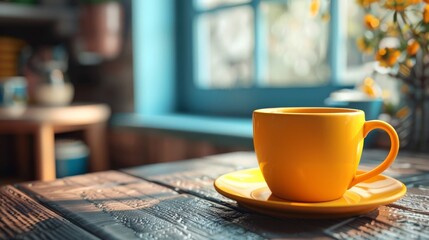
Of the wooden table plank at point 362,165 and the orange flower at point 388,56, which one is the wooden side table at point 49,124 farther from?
the orange flower at point 388,56

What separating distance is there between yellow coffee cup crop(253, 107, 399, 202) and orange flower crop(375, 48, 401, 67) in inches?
16.9

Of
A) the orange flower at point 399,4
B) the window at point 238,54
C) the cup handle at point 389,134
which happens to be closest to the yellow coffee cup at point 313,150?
the cup handle at point 389,134

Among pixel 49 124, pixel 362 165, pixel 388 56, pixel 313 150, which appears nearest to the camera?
pixel 313 150

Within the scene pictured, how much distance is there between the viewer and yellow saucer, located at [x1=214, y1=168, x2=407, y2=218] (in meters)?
0.42

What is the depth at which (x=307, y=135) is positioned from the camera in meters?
0.44

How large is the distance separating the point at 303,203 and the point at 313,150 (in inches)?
2.1

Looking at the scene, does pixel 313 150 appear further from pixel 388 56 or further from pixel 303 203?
pixel 388 56

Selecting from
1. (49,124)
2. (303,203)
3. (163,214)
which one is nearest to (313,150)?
(303,203)

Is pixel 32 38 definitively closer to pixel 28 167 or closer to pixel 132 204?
pixel 28 167

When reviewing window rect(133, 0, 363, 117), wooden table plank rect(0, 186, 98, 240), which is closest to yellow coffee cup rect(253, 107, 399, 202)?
wooden table plank rect(0, 186, 98, 240)

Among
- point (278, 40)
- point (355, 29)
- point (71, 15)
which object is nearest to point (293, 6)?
point (278, 40)

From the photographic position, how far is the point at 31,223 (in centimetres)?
44

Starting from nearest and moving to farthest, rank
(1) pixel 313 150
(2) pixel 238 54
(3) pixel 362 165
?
(1) pixel 313 150, (3) pixel 362 165, (2) pixel 238 54

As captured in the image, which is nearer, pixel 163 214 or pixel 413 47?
pixel 163 214
